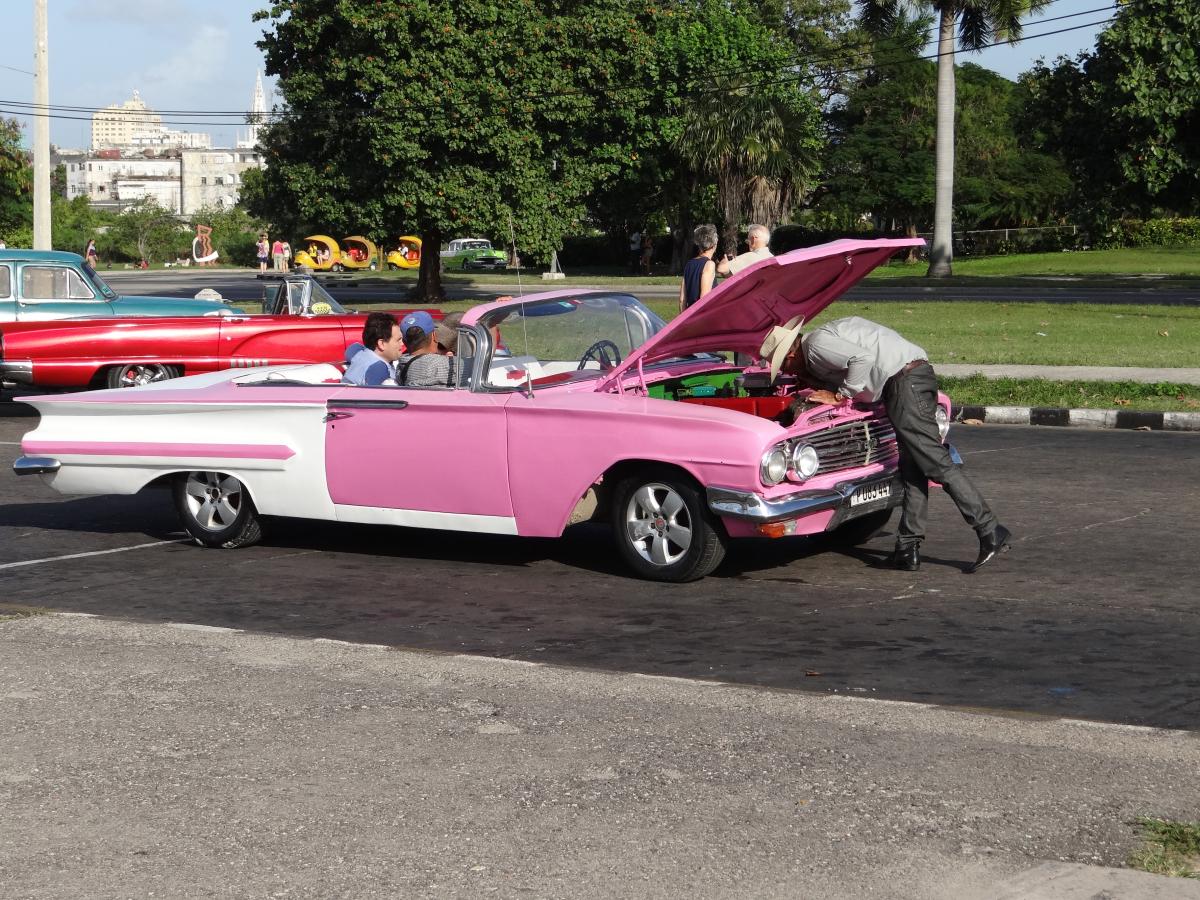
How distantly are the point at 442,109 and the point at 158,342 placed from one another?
2405 centimetres

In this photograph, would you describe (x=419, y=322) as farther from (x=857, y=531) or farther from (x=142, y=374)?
(x=142, y=374)

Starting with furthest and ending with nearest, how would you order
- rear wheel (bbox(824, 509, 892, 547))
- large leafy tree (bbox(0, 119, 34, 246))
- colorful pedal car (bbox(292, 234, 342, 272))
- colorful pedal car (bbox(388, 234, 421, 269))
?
colorful pedal car (bbox(388, 234, 421, 269)), colorful pedal car (bbox(292, 234, 342, 272)), large leafy tree (bbox(0, 119, 34, 246)), rear wheel (bbox(824, 509, 892, 547))

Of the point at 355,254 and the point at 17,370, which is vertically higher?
the point at 355,254

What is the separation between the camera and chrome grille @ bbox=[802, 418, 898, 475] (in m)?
8.06

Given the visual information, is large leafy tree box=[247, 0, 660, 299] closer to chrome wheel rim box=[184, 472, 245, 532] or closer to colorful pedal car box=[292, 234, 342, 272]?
colorful pedal car box=[292, 234, 342, 272]

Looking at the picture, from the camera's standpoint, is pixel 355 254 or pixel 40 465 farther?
pixel 355 254

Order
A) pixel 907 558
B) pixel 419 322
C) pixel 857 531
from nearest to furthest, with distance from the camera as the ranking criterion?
pixel 907 558
pixel 857 531
pixel 419 322

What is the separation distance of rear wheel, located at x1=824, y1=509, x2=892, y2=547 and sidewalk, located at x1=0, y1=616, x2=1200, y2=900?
320cm

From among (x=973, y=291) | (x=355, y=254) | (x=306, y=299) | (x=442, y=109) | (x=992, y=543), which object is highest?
(x=442, y=109)

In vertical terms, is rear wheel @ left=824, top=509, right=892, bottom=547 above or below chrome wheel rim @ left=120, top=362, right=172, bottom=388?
below

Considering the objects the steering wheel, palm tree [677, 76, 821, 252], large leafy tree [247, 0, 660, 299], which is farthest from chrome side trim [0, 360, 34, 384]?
palm tree [677, 76, 821, 252]

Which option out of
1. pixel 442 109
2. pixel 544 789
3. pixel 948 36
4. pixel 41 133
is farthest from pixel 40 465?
pixel 948 36

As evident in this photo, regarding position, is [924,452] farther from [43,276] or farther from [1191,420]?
[43,276]

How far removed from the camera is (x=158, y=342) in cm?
1638
